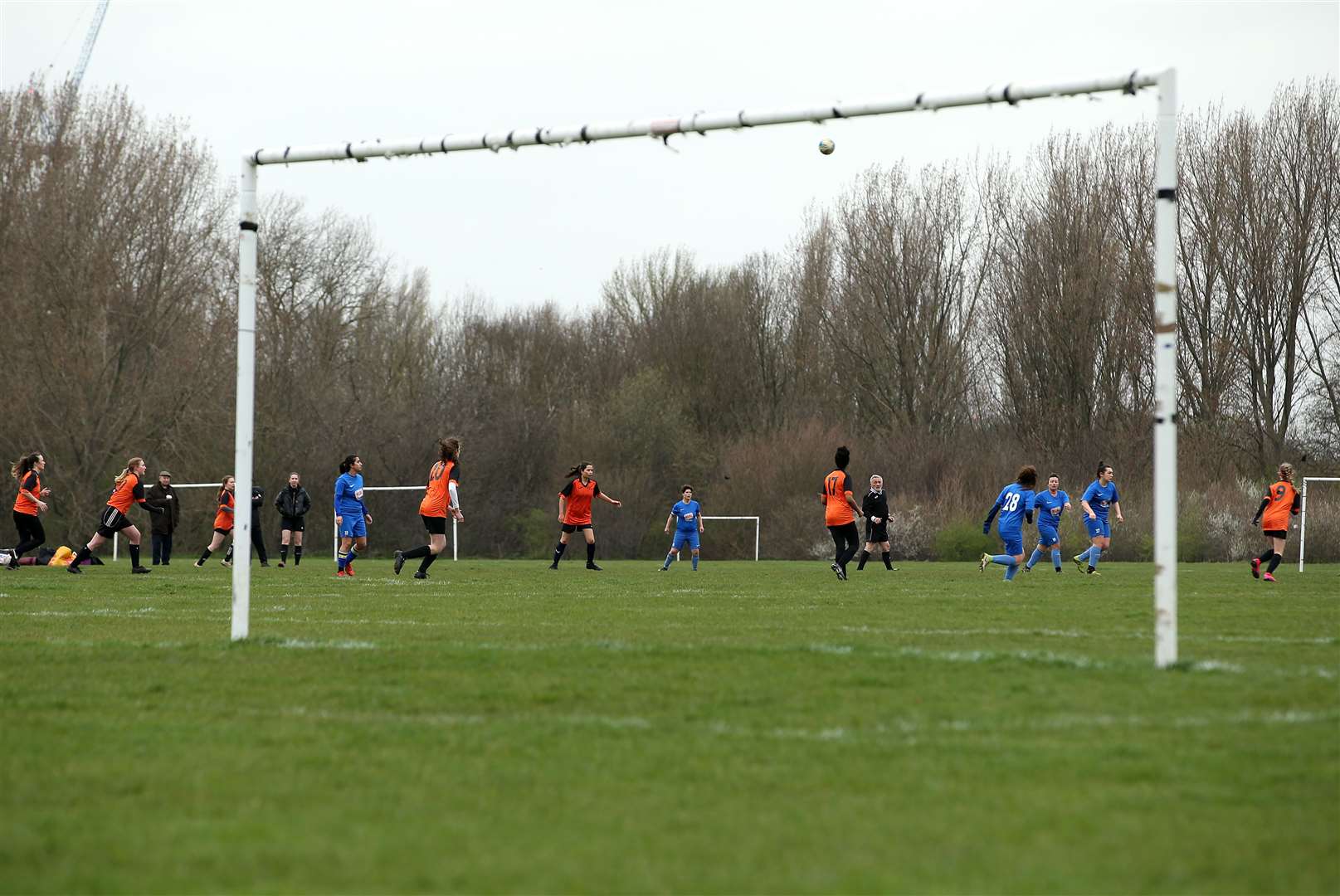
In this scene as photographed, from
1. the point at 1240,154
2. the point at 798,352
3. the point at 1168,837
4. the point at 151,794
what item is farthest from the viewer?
the point at 798,352

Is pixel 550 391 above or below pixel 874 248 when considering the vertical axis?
below

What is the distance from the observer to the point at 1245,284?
47.4 m

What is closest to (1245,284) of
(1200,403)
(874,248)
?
(1200,403)

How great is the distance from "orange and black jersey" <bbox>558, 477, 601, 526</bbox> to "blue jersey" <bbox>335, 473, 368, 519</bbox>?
4.19 metres

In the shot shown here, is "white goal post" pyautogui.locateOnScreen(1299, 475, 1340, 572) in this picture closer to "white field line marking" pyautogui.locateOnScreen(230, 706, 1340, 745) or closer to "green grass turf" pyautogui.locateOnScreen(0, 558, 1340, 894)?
"green grass turf" pyautogui.locateOnScreen(0, 558, 1340, 894)

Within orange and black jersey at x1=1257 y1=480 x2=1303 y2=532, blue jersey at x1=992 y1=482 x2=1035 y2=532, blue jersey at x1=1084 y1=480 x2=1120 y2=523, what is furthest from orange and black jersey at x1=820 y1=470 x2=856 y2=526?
Answer: orange and black jersey at x1=1257 y1=480 x2=1303 y2=532

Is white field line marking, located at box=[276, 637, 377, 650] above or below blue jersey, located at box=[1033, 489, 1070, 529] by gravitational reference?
below

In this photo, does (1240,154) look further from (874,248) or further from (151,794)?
(151,794)

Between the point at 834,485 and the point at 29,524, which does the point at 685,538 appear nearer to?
the point at 834,485

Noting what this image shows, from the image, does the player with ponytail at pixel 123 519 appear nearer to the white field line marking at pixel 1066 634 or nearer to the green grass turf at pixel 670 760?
the green grass turf at pixel 670 760

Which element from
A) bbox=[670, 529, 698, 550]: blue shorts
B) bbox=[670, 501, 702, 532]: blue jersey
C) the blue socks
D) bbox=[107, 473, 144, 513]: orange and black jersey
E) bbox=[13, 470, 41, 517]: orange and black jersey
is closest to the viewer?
the blue socks

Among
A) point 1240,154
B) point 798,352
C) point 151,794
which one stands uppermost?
point 1240,154

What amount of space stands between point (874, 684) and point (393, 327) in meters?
55.7

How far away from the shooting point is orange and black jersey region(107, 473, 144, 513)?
86.2 feet
